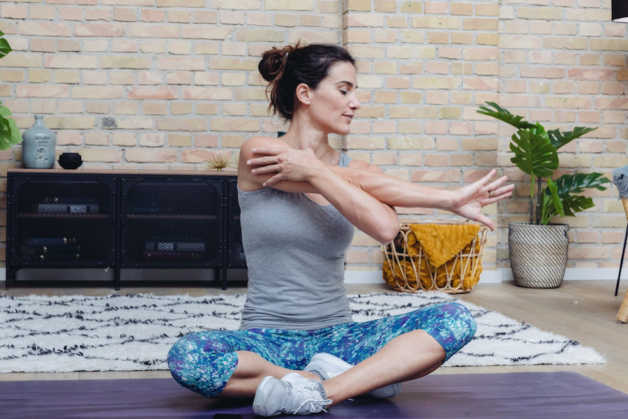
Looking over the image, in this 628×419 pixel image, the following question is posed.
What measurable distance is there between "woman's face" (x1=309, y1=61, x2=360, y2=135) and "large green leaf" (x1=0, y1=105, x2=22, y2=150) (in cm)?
260

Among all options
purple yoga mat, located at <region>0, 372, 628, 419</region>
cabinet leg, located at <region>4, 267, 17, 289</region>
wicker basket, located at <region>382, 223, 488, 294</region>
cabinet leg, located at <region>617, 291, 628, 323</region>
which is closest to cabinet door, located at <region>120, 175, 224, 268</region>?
cabinet leg, located at <region>4, 267, 17, 289</region>

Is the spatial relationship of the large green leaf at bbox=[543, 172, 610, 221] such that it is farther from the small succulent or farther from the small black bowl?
the small black bowl

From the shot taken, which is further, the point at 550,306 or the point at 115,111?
the point at 115,111

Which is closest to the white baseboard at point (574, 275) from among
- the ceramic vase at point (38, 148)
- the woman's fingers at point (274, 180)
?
the ceramic vase at point (38, 148)

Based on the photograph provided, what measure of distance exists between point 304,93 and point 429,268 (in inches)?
102

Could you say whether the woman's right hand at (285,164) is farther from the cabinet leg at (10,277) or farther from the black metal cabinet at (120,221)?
the cabinet leg at (10,277)

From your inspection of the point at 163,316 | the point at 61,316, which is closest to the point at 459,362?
the point at 163,316

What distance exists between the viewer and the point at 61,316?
11.1ft

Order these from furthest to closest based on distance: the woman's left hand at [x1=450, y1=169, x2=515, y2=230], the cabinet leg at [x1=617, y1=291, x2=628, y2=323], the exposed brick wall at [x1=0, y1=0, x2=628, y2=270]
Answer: the exposed brick wall at [x1=0, y1=0, x2=628, y2=270]
the cabinet leg at [x1=617, y1=291, x2=628, y2=323]
the woman's left hand at [x1=450, y1=169, x2=515, y2=230]

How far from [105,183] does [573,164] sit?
9.26 ft

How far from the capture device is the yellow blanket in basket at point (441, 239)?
14.2ft

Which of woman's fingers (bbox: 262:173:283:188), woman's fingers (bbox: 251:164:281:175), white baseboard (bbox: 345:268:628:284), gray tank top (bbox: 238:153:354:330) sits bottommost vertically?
white baseboard (bbox: 345:268:628:284)

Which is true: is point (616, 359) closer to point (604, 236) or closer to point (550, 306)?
point (550, 306)

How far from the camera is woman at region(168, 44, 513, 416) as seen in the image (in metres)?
1.78
